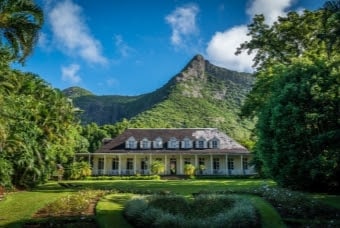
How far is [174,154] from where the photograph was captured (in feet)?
164

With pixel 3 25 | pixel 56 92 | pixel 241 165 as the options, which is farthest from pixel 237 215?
pixel 241 165

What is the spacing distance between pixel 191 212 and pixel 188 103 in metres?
82.8

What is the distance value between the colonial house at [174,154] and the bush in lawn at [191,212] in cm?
3466

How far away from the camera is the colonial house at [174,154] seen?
50.0 meters

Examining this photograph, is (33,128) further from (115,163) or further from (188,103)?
(188,103)

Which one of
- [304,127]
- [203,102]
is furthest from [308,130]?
[203,102]

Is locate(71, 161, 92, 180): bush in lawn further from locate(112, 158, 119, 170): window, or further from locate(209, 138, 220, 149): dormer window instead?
locate(209, 138, 220, 149): dormer window

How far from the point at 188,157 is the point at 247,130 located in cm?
3951

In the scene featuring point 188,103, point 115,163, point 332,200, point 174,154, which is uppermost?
point 188,103

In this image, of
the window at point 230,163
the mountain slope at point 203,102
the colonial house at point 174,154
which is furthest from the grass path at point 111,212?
the mountain slope at point 203,102

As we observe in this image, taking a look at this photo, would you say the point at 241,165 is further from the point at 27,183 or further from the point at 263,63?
the point at 27,183

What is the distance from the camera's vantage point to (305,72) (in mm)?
20703

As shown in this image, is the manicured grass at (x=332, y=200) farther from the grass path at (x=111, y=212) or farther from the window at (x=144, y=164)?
the window at (x=144, y=164)

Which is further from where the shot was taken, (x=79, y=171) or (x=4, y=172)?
(x=79, y=171)
